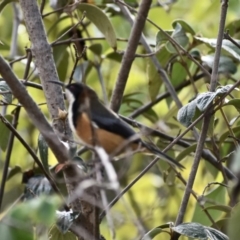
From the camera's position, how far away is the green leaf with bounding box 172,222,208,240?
2.51 m

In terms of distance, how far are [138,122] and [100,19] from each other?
1.92ft

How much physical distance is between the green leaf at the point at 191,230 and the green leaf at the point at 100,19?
1144 millimetres

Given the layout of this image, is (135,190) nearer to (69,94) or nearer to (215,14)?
(215,14)

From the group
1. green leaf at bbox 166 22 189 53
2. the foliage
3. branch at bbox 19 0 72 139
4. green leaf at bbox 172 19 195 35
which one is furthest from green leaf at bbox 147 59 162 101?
branch at bbox 19 0 72 139

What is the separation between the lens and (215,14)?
4.63 m

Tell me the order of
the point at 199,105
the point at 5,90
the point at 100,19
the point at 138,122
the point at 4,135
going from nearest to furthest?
1. the point at 199,105
2. the point at 5,90
3. the point at 4,135
4. the point at 100,19
5. the point at 138,122

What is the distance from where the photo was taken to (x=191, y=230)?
2.53 meters

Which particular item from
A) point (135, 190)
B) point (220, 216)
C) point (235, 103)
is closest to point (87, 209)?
point (235, 103)

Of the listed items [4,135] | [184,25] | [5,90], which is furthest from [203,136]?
[184,25]

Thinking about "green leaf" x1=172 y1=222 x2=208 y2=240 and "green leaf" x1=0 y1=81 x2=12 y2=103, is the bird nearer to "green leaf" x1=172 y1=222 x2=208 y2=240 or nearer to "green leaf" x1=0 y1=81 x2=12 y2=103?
"green leaf" x1=0 y1=81 x2=12 y2=103

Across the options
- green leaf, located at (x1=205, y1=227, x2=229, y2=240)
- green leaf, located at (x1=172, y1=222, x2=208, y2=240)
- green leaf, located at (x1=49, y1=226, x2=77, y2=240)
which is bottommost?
green leaf, located at (x1=205, y1=227, x2=229, y2=240)

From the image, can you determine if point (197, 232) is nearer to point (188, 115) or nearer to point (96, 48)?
point (188, 115)

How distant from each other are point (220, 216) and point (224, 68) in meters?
0.82

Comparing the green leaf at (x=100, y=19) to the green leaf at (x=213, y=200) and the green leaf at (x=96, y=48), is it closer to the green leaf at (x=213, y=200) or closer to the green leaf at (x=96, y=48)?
the green leaf at (x=96, y=48)
